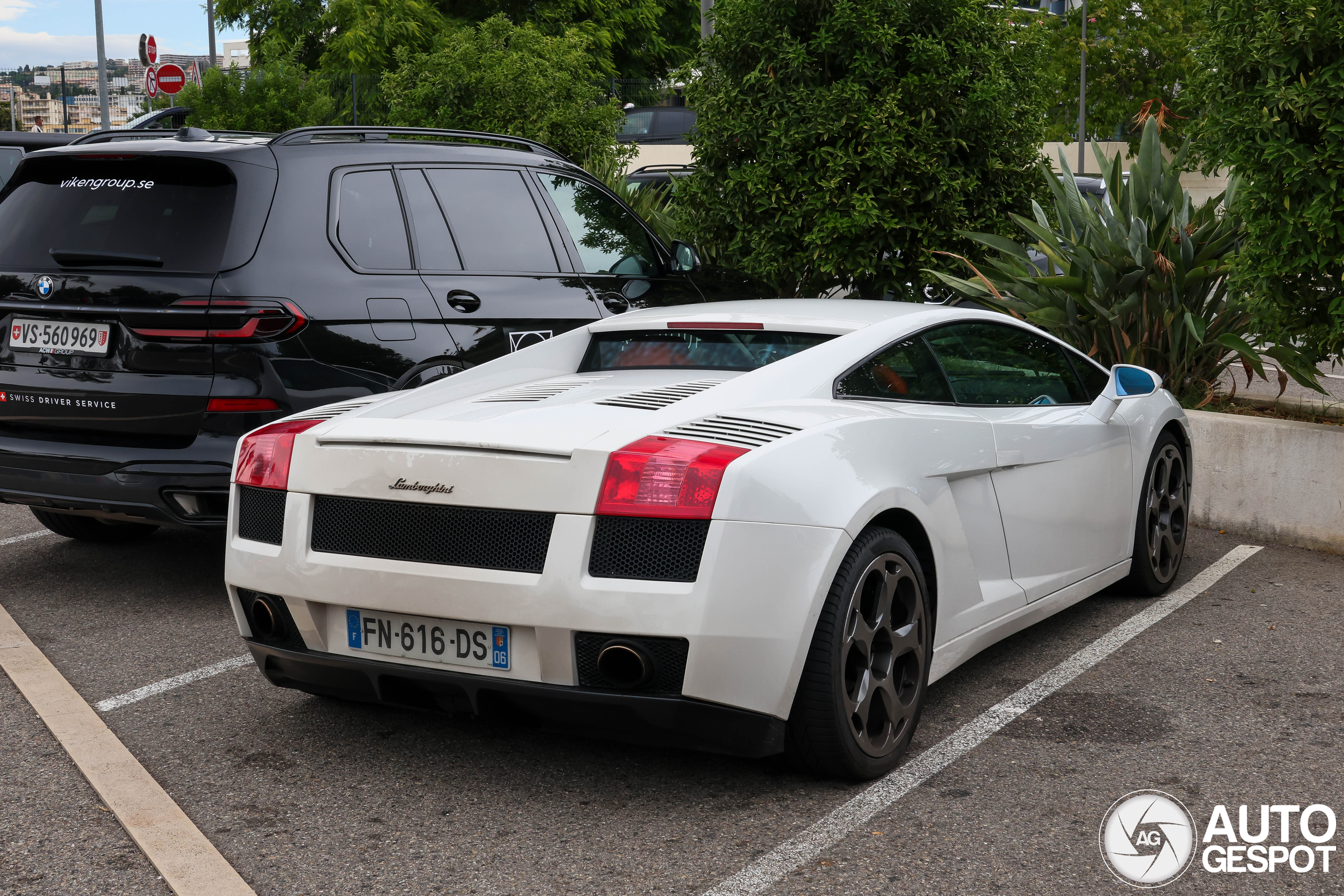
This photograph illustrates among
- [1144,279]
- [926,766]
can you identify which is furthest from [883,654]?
[1144,279]

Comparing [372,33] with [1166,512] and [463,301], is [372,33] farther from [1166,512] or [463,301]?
[1166,512]

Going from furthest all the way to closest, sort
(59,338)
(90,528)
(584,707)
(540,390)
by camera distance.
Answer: (90,528), (59,338), (540,390), (584,707)

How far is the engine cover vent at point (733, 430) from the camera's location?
348cm

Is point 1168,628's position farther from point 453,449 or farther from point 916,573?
point 453,449

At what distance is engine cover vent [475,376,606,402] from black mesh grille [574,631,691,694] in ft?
2.91

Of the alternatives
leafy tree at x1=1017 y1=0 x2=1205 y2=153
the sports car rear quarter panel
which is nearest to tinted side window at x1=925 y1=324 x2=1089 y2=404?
the sports car rear quarter panel

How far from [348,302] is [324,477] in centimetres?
206

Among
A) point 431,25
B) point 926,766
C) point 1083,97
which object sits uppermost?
point 431,25

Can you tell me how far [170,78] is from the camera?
1065 inches

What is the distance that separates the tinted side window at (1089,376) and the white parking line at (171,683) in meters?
3.24

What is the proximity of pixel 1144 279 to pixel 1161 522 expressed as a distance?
244cm

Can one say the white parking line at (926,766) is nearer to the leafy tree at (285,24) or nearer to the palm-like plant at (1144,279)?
the palm-like plant at (1144,279)

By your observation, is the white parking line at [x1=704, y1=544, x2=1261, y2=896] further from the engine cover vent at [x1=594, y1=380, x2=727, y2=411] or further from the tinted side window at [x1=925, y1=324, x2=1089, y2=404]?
the engine cover vent at [x1=594, y1=380, x2=727, y2=411]

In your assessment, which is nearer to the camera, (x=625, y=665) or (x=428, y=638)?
(x=625, y=665)
